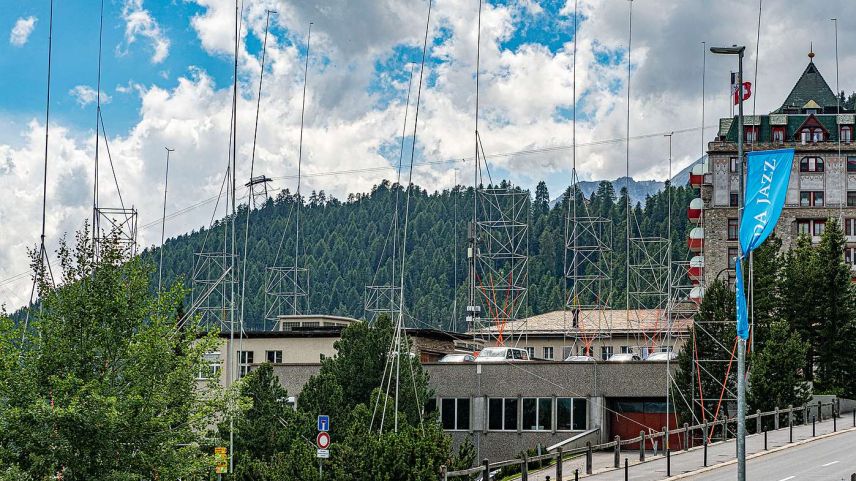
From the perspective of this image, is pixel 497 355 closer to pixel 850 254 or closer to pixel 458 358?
pixel 458 358

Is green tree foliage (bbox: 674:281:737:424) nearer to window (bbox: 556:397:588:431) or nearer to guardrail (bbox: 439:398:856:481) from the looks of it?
guardrail (bbox: 439:398:856:481)

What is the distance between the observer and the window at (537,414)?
59.8 metres

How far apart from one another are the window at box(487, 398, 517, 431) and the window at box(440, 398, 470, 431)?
1176 millimetres

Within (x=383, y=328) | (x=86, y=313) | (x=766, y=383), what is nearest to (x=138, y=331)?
(x=86, y=313)

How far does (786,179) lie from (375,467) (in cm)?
1714

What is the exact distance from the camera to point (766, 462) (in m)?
37.9

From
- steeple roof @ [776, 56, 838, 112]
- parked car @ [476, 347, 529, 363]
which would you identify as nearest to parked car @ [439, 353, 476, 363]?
parked car @ [476, 347, 529, 363]

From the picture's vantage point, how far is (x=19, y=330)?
3023 cm

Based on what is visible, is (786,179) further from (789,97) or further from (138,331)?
(789,97)

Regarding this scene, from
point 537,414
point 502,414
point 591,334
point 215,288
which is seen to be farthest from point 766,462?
point 591,334

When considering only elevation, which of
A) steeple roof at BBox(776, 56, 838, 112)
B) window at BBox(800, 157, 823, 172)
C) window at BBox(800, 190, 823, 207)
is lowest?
window at BBox(800, 190, 823, 207)

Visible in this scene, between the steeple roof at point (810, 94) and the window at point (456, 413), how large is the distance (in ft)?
194

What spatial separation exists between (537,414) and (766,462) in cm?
2278

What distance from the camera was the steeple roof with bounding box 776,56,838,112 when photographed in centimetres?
10681
